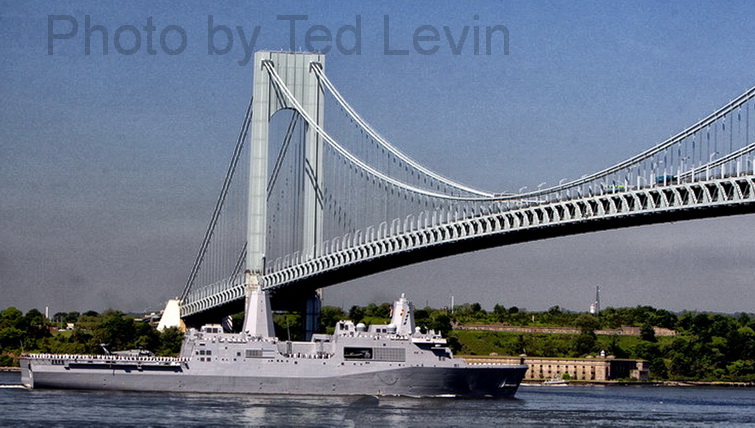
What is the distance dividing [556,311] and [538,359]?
146 feet

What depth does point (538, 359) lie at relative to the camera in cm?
10581

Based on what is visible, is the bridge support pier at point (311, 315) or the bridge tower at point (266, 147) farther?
the bridge support pier at point (311, 315)

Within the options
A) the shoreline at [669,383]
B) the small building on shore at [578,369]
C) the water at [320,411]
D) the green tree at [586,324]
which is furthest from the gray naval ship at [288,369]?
the green tree at [586,324]

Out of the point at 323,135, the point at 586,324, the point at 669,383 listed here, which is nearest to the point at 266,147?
the point at 323,135

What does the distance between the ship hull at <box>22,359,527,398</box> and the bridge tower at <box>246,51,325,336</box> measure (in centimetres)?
1621

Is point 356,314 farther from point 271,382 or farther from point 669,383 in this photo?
point 271,382

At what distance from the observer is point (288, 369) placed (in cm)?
5944

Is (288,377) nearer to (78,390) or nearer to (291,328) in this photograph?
(78,390)

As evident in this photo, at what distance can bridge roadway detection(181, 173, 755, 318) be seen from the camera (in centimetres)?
5088

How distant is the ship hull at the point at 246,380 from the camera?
58781 millimetres

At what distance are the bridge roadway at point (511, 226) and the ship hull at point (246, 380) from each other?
651 centimetres

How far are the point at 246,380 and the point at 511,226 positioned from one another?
12725 mm

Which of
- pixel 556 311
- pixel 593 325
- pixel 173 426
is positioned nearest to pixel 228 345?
pixel 173 426

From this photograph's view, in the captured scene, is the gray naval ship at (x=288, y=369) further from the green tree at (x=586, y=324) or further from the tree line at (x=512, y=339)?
the green tree at (x=586, y=324)
